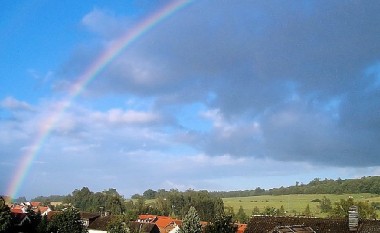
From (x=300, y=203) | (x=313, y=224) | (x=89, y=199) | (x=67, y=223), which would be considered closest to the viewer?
(x=313, y=224)

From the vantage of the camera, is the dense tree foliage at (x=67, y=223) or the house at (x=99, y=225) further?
the house at (x=99, y=225)

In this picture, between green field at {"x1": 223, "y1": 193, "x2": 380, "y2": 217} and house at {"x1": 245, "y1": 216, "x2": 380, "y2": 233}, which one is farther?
green field at {"x1": 223, "y1": 193, "x2": 380, "y2": 217}

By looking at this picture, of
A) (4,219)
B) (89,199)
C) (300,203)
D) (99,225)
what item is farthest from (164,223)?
(89,199)

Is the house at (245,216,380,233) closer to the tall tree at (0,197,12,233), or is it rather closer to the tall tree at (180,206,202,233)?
the tall tree at (180,206,202,233)

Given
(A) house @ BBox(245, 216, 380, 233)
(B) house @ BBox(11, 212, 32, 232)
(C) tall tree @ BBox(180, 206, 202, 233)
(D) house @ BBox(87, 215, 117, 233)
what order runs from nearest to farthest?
(A) house @ BBox(245, 216, 380, 233), (C) tall tree @ BBox(180, 206, 202, 233), (B) house @ BBox(11, 212, 32, 232), (D) house @ BBox(87, 215, 117, 233)

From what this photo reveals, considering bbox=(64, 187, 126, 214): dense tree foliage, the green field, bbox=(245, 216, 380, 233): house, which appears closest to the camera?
bbox=(245, 216, 380, 233): house

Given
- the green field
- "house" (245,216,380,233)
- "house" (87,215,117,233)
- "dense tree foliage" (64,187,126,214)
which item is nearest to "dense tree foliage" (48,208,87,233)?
"house" (87,215,117,233)

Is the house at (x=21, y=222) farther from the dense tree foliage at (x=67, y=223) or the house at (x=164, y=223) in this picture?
the house at (x=164, y=223)

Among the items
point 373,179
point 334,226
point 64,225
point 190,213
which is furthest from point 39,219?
point 373,179

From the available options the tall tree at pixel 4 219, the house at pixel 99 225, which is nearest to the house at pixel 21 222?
the tall tree at pixel 4 219

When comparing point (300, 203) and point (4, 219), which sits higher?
point (300, 203)

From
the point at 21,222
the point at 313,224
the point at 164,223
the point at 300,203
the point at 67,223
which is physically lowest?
the point at 164,223

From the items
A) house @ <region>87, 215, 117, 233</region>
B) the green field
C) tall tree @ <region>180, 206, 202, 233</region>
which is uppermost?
the green field

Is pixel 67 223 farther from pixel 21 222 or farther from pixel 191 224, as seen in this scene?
pixel 191 224
